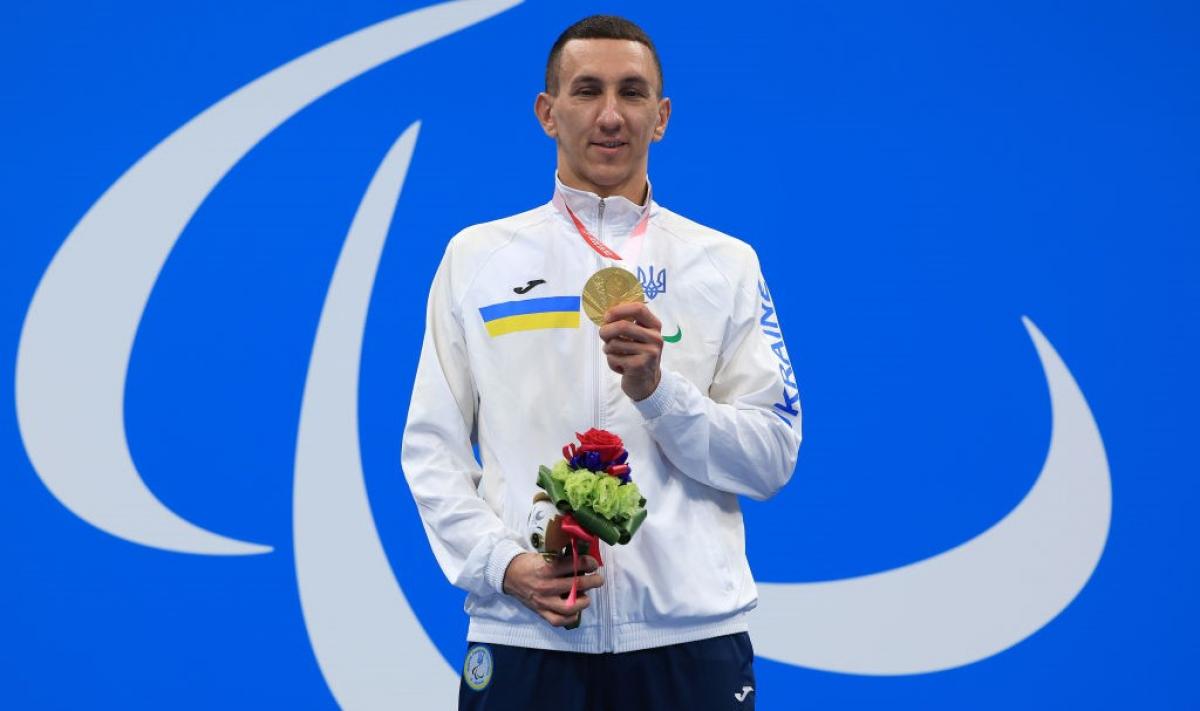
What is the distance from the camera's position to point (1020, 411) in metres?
3.26

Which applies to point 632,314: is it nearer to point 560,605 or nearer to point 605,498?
point 605,498

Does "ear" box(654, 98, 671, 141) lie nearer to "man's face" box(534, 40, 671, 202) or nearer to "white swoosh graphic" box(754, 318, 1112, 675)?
"man's face" box(534, 40, 671, 202)

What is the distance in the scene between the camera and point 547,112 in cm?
226

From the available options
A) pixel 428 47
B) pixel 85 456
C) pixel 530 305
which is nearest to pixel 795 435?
pixel 530 305

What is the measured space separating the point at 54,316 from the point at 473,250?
1.56 meters

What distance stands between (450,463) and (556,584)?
29 cm

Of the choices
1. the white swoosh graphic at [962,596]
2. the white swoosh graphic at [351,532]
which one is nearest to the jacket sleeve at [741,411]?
the white swoosh graphic at [962,596]

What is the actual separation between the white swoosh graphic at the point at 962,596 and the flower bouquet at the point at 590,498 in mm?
1460

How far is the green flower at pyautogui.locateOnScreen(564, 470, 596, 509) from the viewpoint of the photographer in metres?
1.75

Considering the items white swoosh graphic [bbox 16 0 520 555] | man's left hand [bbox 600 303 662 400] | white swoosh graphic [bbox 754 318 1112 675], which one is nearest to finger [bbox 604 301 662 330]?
man's left hand [bbox 600 303 662 400]

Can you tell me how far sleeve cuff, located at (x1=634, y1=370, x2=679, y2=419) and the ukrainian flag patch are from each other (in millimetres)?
201

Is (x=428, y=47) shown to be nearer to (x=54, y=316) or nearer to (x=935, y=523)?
(x=54, y=316)

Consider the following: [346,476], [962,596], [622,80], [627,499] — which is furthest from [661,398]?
[962,596]

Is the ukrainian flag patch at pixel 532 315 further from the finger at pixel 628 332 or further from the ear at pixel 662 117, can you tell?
the ear at pixel 662 117
